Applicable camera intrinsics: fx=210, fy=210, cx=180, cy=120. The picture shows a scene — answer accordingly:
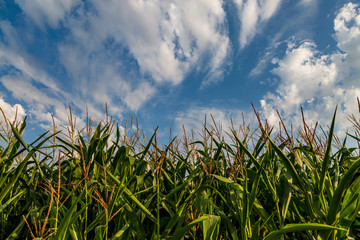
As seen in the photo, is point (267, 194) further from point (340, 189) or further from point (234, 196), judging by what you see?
point (340, 189)

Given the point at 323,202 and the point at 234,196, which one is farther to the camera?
the point at 234,196

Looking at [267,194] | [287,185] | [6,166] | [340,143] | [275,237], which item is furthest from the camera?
[340,143]

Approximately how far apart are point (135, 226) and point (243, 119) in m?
1.48

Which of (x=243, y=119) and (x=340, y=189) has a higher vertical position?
(x=243, y=119)

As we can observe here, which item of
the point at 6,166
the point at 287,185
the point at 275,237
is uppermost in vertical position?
the point at 6,166

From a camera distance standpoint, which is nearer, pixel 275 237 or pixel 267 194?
pixel 275 237

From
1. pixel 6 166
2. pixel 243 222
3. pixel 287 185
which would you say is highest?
pixel 6 166

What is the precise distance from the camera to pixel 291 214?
1.66 metres

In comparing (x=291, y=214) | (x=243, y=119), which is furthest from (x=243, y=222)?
(x=243, y=119)

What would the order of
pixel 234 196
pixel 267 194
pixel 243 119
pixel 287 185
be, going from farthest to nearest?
1. pixel 243 119
2. pixel 267 194
3. pixel 234 196
4. pixel 287 185

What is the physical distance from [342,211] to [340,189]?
0.19 metres

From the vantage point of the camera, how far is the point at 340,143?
7.98 ft

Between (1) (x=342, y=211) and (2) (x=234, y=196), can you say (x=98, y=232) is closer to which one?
(2) (x=234, y=196)

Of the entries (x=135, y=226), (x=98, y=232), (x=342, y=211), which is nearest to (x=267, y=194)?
(x=342, y=211)
